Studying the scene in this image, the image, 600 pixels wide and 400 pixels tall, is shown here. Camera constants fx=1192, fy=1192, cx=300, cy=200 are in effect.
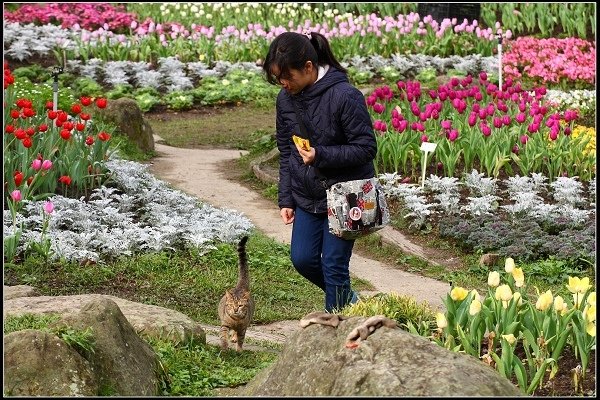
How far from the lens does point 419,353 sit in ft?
13.0

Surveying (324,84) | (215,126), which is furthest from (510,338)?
(215,126)

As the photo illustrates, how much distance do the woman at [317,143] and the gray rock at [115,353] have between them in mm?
1365

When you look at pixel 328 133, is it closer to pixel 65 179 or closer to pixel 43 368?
pixel 43 368

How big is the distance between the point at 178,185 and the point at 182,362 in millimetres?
5650

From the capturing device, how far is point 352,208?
6.07 m

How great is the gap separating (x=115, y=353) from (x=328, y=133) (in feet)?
5.85

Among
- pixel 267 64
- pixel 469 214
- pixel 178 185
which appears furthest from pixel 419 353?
pixel 178 185

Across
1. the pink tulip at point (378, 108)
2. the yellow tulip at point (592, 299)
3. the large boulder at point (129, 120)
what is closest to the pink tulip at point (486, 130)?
the pink tulip at point (378, 108)

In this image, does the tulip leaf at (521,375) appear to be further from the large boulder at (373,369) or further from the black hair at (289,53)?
the black hair at (289,53)

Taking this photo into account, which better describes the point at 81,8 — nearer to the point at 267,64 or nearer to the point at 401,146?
the point at 401,146

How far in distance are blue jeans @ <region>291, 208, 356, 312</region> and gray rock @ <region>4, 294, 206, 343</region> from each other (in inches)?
26.6

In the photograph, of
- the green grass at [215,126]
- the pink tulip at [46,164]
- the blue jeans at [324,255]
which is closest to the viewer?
the blue jeans at [324,255]

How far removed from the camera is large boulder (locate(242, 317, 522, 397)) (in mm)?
3758

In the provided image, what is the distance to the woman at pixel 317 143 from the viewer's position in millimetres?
5941
